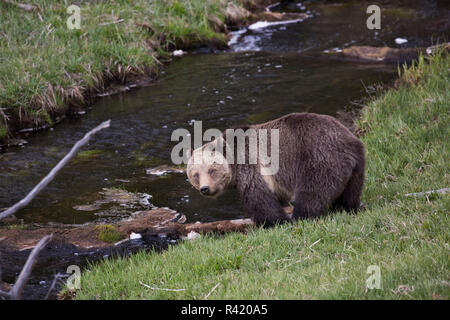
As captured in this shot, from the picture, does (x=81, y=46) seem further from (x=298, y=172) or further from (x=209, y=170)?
(x=298, y=172)

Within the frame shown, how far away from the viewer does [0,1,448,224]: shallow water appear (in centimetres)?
802

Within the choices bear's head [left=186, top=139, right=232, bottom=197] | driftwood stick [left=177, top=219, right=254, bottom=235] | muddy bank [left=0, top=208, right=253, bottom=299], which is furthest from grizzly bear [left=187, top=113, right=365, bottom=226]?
muddy bank [left=0, top=208, right=253, bottom=299]

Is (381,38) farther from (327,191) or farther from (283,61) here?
(327,191)

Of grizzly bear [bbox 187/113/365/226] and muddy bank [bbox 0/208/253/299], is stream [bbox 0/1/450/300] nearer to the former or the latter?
muddy bank [bbox 0/208/253/299]

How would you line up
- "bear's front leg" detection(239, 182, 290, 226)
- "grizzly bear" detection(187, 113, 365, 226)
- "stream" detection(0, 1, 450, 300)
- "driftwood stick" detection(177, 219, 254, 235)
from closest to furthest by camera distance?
"grizzly bear" detection(187, 113, 365, 226) < "bear's front leg" detection(239, 182, 290, 226) < "driftwood stick" detection(177, 219, 254, 235) < "stream" detection(0, 1, 450, 300)

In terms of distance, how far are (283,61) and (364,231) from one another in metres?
9.71

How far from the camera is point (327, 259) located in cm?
468

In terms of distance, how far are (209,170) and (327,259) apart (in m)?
1.66

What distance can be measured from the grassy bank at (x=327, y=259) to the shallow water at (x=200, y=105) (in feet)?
6.45

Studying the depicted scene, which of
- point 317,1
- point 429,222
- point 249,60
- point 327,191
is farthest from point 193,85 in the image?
point 317,1

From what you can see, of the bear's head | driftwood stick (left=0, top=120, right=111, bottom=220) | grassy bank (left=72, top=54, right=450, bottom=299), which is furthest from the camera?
the bear's head

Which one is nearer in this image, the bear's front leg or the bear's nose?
the bear's nose

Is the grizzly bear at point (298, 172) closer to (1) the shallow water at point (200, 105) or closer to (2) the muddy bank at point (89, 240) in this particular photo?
(2) the muddy bank at point (89, 240)

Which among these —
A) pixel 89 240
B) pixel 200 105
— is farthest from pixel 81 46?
pixel 89 240
